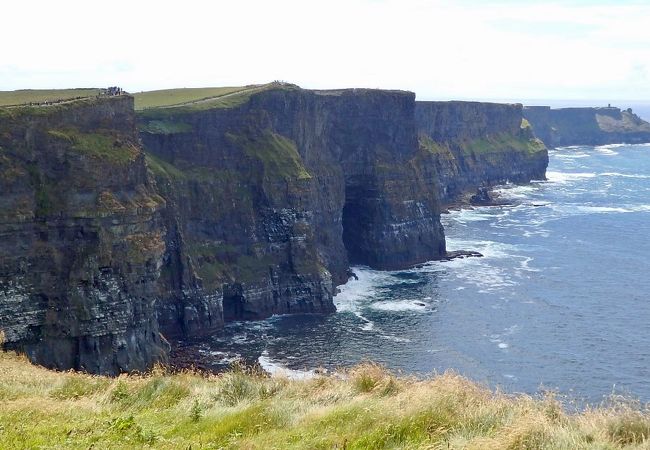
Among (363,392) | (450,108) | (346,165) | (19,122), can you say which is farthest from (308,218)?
(450,108)

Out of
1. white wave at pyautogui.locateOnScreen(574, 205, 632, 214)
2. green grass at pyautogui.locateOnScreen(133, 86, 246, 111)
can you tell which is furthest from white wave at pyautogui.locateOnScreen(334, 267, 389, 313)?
white wave at pyautogui.locateOnScreen(574, 205, 632, 214)

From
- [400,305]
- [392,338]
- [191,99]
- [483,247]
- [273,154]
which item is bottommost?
[392,338]

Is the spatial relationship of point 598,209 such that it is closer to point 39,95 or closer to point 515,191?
point 515,191

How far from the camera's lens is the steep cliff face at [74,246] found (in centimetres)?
5819

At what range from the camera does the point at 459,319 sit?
83.6 metres

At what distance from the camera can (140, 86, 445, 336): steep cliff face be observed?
83.5 metres

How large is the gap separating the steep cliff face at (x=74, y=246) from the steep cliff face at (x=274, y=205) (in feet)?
45.7

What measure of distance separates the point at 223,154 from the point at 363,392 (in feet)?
249

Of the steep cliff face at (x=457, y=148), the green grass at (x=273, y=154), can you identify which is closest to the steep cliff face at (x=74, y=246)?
the green grass at (x=273, y=154)

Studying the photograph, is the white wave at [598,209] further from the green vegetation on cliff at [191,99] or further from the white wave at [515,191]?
the green vegetation on cliff at [191,99]

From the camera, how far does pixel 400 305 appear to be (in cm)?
8950

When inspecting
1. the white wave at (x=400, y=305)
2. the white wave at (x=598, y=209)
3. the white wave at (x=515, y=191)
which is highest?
the white wave at (x=515, y=191)

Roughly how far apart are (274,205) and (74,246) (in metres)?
34.3

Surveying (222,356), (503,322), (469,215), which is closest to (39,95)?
(222,356)
